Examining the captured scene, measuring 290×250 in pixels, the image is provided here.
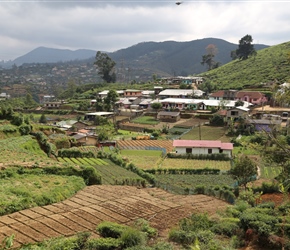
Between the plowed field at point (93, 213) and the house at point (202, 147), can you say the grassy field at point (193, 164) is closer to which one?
the house at point (202, 147)

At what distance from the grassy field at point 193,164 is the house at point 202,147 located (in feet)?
6.32

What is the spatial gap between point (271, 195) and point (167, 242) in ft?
43.7

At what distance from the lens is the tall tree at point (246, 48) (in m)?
96.9

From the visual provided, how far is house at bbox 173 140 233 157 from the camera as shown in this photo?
1581 inches

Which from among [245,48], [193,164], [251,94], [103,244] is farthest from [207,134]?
[245,48]

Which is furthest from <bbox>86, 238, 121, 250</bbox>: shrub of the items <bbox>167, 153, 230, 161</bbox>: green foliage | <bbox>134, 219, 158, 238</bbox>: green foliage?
<bbox>167, 153, 230, 161</bbox>: green foliage

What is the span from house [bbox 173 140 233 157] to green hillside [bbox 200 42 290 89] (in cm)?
3445

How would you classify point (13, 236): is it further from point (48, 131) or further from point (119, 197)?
point (48, 131)

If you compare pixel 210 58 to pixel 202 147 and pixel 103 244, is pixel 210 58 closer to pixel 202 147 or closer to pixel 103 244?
pixel 202 147

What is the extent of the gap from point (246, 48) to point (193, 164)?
72.5 m

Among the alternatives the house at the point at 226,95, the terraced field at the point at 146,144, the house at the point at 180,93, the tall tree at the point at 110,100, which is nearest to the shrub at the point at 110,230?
the terraced field at the point at 146,144

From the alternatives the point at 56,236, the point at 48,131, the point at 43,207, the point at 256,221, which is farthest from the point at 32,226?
the point at 48,131

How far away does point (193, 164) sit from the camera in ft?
122

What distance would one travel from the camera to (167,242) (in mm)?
12156
